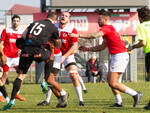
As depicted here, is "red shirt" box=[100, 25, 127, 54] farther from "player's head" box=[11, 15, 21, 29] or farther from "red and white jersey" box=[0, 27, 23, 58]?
"red and white jersey" box=[0, 27, 23, 58]

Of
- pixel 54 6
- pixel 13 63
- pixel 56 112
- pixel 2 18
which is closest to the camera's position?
pixel 56 112

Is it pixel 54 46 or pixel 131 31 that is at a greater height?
pixel 54 46

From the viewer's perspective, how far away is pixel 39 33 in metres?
9.84

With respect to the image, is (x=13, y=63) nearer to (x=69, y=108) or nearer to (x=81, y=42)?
(x=69, y=108)

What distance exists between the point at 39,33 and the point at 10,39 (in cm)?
448

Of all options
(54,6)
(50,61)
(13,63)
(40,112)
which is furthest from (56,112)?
(54,6)

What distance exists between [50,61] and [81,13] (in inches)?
618

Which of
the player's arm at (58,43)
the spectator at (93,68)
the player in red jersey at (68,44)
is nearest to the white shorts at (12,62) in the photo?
the player in red jersey at (68,44)

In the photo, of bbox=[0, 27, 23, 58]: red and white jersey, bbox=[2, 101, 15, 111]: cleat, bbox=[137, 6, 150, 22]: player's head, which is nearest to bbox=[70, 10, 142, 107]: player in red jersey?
bbox=[137, 6, 150, 22]: player's head

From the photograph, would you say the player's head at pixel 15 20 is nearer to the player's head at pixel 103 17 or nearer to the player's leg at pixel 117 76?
the player's head at pixel 103 17

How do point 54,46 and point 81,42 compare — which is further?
point 81,42

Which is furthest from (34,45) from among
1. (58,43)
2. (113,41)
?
(113,41)

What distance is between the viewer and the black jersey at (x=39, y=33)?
9.81 metres

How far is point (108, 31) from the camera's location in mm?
10016
